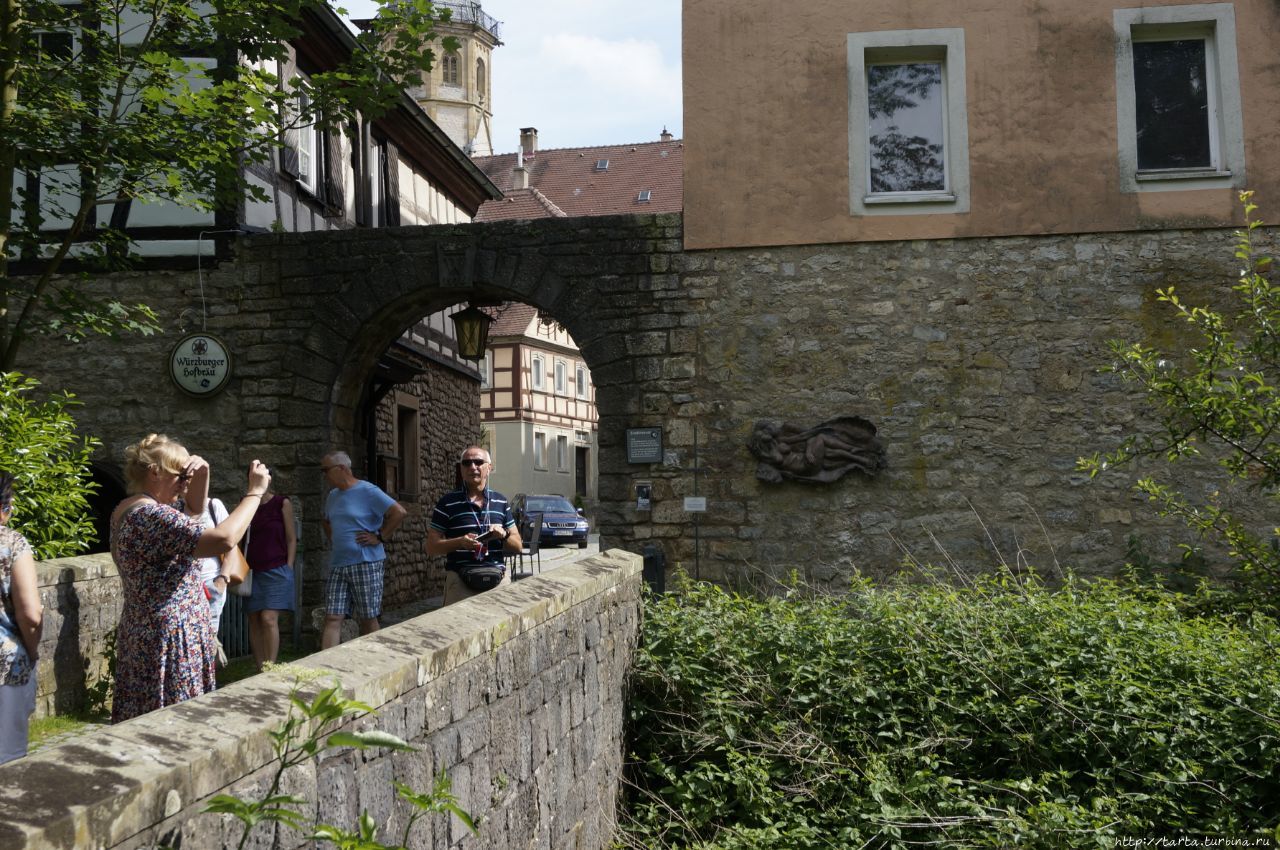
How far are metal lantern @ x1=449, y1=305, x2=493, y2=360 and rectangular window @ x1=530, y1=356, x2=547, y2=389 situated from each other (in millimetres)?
32890

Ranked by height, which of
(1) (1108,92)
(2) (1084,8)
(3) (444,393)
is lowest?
(3) (444,393)

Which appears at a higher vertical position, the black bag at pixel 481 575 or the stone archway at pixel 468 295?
the stone archway at pixel 468 295

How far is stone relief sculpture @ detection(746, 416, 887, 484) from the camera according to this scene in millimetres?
10625

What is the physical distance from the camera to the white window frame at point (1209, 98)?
10586 mm

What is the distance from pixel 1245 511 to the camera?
10.3 meters

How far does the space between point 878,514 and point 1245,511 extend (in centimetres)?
281

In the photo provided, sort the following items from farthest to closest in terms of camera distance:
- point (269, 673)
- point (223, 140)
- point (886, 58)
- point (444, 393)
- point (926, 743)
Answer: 1. point (444, 393)
2. point (886, 58)
3. point (223, 140)
4. point (926, 743)
5. point (269, 673)

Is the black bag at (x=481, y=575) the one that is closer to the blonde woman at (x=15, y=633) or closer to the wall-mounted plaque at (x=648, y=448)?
the blonde woman at (x=15, y=633)

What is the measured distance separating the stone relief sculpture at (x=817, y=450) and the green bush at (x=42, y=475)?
529 cm

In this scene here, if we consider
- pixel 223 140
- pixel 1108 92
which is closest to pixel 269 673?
pixel 223 140

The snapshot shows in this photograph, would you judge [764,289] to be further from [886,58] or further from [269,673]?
[269,673]

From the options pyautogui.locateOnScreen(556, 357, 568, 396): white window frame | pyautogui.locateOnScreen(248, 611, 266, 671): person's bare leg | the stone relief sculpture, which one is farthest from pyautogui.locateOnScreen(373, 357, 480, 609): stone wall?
pyautogui.locateOnScreen(556, 357, 568, 396): white window frame

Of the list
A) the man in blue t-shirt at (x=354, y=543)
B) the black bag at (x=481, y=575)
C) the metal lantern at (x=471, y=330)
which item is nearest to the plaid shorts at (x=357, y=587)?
the man in blue t-shirt at (x=354, y=543)

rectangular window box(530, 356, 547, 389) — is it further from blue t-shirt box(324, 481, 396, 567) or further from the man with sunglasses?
the man with sunglasses
